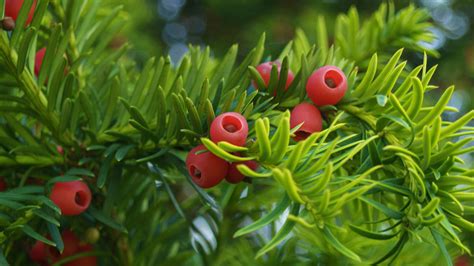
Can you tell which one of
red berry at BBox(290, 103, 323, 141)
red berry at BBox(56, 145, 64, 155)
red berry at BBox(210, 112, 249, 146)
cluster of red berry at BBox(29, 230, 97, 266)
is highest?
red berry at BBox(210, 112, 249, 146)

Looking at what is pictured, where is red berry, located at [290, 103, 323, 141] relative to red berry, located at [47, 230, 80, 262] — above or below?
above

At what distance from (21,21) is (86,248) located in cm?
24

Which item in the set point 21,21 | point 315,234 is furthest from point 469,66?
point 21,21

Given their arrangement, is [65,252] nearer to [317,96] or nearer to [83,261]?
[83,261]

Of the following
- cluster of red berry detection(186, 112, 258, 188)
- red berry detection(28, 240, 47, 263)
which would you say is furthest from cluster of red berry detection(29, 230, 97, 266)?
cluster of red berry detection(186, 112, 258, 188)

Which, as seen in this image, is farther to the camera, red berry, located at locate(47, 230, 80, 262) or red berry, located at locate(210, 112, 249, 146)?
red berry, located at locate(47, 230, 80, 262)

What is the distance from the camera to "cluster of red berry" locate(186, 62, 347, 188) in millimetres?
470

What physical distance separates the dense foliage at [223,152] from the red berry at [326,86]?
1cm

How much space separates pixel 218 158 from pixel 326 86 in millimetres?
103

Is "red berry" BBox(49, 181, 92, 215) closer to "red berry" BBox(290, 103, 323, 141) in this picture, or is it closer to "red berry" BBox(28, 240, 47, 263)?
"red berry" BBox(28, 240, 47, 263)

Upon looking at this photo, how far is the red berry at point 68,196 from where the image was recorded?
53cm

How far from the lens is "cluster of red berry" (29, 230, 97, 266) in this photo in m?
0.61

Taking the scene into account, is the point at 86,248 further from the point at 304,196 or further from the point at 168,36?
the point at 168,36

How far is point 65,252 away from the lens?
0.61 meters
